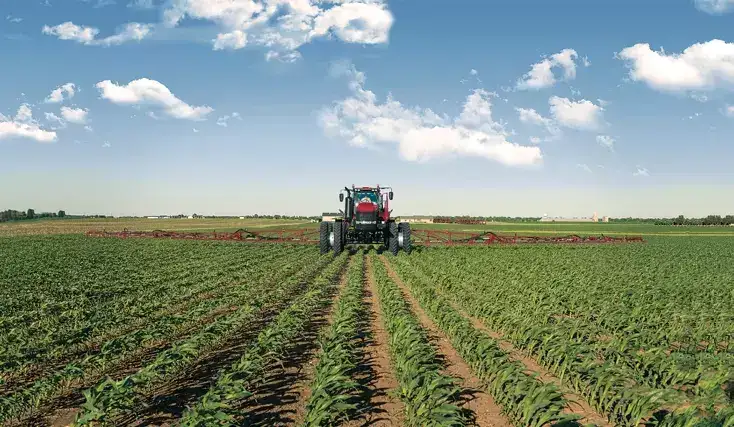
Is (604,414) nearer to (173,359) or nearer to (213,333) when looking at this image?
(173,359)

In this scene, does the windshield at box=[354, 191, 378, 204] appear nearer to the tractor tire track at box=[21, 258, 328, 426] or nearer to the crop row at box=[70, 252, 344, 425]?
the crop row at box=[70, 252, 344, 425]

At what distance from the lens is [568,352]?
24.1 feet

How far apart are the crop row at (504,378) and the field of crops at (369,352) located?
3cm

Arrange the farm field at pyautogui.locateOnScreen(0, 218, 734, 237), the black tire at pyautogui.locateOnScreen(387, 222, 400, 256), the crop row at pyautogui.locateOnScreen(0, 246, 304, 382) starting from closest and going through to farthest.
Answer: the crop row at pyautogui.locateOnScreen(0, 246, 304, 382) → the black tire at pyautogui.locateOnScreen(387, 222, 400, 256) → the farm field at pyautogui.locateOnScreen(0, 218, 734, 237)

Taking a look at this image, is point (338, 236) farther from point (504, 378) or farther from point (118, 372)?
point (504, 378)

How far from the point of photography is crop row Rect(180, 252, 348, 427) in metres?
5.07

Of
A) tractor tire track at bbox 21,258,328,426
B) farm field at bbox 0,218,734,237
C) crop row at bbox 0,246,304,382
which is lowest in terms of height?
tractor tire track at bbox 21,258,328,426

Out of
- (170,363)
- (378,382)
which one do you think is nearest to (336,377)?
(378,382)

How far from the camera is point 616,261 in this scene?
2483 centimetres

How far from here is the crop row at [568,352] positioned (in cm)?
531

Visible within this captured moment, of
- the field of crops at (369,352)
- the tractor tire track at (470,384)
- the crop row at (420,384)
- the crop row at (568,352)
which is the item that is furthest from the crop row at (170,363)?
the crop row at (568,352)

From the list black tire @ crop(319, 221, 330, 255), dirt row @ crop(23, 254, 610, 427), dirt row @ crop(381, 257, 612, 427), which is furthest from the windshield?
dirt row @ crop(23, 254, 610, 427)

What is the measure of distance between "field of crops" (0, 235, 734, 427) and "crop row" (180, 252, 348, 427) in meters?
0.04

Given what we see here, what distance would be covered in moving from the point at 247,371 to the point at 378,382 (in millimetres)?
1960
